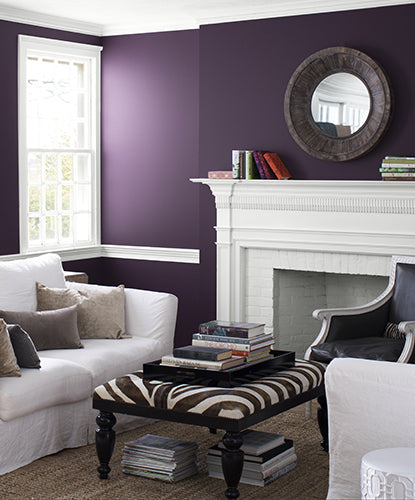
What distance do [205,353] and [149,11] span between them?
3.41 meters

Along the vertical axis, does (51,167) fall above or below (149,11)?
below

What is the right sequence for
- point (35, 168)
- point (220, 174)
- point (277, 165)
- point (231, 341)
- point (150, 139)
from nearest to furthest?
1. point (231, 341)
2. point (277, 165)
3. point (220, 174)
4. point (35, 168)
5. point (150, 139)

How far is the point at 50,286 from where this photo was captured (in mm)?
5285

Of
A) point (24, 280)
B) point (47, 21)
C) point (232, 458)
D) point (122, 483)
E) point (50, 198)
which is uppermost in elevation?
point (47, 21)

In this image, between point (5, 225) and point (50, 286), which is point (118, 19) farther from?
point (50, 286)

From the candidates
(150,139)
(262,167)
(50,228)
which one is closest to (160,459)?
(262,167)

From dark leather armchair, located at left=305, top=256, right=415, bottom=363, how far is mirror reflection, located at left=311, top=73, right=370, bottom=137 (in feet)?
3.34

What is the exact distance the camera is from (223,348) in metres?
4.17

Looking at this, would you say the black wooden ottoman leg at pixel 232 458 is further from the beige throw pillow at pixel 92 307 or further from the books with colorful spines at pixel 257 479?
the beige throw pillow at pixel 92 307

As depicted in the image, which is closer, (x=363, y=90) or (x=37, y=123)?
(x=363, y=90)

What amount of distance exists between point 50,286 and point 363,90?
2.49 m

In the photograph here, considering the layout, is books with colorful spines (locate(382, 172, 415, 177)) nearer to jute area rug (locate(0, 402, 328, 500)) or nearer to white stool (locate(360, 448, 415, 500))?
jute area rug (locate(0, 402, 328, 500))

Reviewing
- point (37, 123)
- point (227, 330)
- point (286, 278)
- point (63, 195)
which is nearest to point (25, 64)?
point (37, 123)

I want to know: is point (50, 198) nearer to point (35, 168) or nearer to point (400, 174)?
point (35, 168)
